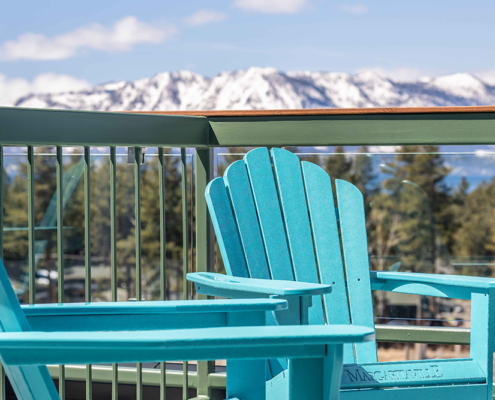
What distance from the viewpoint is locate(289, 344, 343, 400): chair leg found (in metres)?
0.76

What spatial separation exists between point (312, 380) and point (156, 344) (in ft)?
0.82

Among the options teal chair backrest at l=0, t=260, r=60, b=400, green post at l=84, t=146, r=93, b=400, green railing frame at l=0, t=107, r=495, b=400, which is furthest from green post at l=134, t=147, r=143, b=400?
teal chair backrest at l=0, t=260, r=60, b=400

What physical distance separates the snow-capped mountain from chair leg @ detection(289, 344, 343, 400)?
6401 centimetres

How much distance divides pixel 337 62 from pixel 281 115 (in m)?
66.2

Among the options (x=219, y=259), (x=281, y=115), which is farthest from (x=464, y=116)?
(x=219, y=259)

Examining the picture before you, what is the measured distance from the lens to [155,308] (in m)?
1.02

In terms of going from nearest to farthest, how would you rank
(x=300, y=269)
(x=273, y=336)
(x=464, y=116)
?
1. (x=273, y=336)
2. (x=300, y=269)
3. (x=464, y=116)

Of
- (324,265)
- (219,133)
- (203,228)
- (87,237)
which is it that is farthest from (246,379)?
(219,133)

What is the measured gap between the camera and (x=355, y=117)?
81.2 inches

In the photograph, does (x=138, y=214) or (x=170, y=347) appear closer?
(x=170, y=347)

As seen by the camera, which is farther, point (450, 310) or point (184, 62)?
point (184, 62)

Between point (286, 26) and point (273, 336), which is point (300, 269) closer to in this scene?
point (273, 336)

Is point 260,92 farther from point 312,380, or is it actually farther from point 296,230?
point 312,380

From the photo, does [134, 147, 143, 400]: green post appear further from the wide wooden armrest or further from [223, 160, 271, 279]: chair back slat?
the wide wooden armrest
